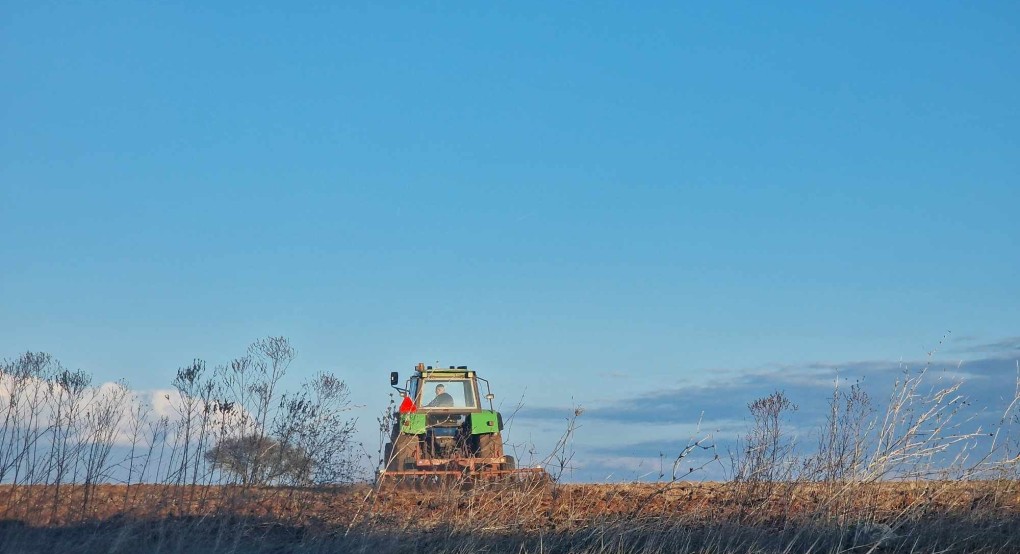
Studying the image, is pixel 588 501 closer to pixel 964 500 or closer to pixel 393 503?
pixel 393 503

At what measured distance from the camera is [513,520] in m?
9.82

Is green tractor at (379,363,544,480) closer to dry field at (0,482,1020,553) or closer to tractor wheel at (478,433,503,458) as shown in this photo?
tractor wheel at (478,433,503,458)

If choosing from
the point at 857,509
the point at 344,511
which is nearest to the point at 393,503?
the point at 344,511

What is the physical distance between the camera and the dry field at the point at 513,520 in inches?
353

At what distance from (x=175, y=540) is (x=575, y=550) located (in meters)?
3.56

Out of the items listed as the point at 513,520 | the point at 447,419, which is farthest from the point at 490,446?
the point at 513,520

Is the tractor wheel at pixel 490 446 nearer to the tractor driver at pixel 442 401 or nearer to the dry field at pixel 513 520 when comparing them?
the tractor driver at pixel 442 401

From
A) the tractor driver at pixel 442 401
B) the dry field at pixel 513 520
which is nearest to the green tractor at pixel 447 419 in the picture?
the tractor driver at pixel 442 401

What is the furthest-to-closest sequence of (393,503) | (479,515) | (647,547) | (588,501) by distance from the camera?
1. (588,501)
2. (393,503)
3. (479,515)
4. (647,547)

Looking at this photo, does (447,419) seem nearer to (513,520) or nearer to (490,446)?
(490,446)

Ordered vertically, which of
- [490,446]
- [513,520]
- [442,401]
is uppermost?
[442,401]

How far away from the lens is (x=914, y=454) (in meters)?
10.4

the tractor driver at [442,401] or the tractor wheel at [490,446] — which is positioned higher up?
the tractor driver at [442,401]

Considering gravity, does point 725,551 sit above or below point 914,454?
below
